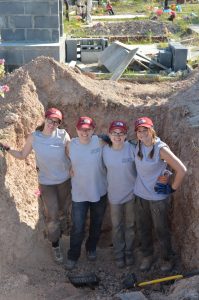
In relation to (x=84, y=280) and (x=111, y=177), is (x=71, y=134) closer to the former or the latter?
(x=111, y=177)

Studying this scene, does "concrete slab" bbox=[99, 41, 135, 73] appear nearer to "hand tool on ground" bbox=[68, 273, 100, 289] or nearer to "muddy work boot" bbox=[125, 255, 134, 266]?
"muddy work boot" bbox=[125, 255, 134, 266]

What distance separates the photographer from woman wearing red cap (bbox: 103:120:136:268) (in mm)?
4754

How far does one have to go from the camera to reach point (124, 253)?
5.55 meters

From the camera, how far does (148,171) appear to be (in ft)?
15.5

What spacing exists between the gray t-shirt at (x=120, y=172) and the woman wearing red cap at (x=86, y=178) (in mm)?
106

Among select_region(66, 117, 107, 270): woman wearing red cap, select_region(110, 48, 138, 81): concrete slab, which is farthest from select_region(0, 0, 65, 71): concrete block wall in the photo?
select_region(66, 117, 107, 270): woman wearing red cap

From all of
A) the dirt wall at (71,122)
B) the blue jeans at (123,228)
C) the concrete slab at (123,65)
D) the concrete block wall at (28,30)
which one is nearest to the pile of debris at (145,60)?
the concrete slab at (123,65)

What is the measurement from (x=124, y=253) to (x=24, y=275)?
1366 mm

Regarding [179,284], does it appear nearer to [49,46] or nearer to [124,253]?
[124,253]

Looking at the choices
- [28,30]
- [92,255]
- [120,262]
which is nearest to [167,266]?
[120,262]

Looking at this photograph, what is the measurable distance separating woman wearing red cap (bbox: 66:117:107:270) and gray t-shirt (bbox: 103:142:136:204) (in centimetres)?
11

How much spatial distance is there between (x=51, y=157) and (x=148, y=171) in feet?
3.60

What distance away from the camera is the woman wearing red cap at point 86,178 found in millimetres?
4816

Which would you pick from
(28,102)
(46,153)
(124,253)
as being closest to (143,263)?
(124,253)
